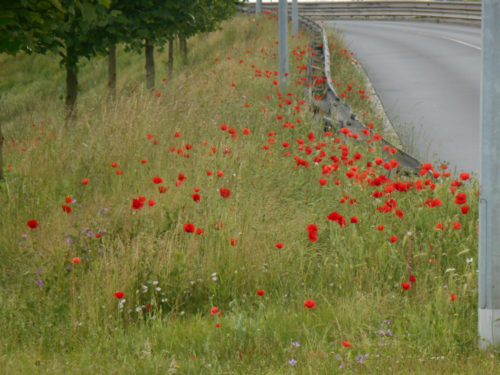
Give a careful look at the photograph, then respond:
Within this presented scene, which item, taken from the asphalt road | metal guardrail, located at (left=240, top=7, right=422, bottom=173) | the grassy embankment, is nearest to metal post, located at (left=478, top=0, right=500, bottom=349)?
the grassy embankment

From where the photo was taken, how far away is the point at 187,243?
506 centimetres

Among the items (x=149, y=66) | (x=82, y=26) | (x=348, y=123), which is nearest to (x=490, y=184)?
(x=348, y=123)

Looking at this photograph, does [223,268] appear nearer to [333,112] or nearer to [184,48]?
[333,112]

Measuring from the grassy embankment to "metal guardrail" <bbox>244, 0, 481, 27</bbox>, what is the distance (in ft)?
96.1

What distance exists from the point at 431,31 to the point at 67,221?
91.5 feet

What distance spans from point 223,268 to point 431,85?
42.4ft

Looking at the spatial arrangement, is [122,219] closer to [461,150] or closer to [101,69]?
[461,150]

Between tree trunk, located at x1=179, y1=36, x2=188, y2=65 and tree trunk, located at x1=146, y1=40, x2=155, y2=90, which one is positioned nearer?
tree trunk, located at x1=146, y1=40, x2=155, y2=90

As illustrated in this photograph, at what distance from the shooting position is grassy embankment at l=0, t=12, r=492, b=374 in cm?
382

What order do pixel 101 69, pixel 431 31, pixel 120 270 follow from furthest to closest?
pixel 101 69, pixel 431 31, pixel 120 270

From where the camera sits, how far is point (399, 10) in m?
41.6

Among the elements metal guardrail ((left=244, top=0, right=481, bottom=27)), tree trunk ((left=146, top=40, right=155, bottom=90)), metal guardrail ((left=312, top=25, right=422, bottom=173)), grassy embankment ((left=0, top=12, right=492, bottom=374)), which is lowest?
grassy embankment ((left=0, top=12, right=492, bottom=374))

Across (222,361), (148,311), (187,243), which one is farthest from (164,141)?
(222,361)

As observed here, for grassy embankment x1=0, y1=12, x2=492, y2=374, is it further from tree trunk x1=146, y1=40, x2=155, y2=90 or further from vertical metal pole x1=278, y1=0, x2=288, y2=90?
tree trunk x1=146, y1=40, x2=155, y2=90
